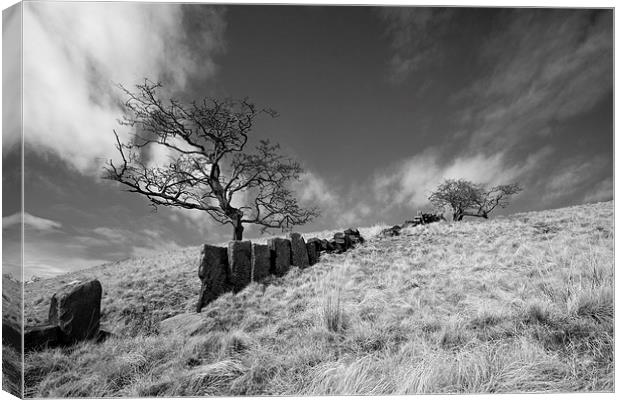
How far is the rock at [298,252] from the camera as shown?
260 inches

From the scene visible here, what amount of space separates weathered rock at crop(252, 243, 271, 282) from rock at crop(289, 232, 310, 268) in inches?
26.3

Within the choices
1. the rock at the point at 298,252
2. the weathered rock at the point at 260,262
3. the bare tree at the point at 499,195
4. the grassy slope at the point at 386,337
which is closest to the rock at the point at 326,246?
the rock at the point at 298,252

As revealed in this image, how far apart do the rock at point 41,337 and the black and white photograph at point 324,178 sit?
24 mm

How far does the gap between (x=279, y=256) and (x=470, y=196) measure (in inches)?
133

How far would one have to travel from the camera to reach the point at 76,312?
151 inches

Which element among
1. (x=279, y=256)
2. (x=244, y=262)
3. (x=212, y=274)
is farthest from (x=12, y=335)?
(x=279, y=256)

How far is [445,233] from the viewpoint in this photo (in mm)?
8125

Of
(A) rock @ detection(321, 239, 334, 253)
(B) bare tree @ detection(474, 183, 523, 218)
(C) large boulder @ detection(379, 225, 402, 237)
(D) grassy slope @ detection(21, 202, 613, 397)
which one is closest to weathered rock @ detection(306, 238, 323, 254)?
(A) rock @ detection(321, 239, 334, 253)

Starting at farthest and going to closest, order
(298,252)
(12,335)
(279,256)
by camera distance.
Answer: (298,252) < (279,256) < (12,335)

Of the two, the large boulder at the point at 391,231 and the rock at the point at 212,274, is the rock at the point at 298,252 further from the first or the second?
the large boulder at the point at 391,231

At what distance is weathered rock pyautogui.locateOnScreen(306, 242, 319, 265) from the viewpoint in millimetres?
7055

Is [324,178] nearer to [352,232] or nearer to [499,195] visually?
[499,195]

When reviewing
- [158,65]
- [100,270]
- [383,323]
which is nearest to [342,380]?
[383,323]

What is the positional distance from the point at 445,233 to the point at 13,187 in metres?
7.72
